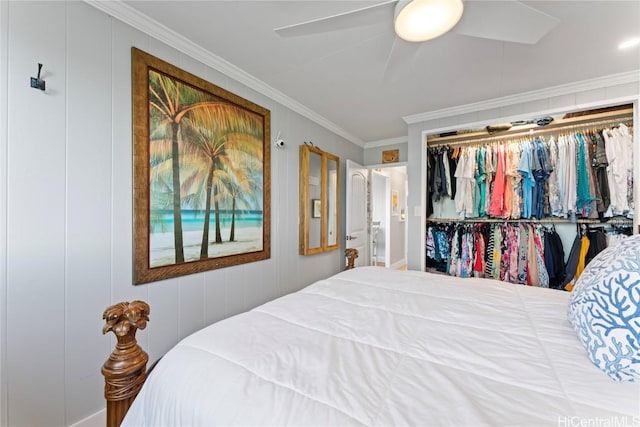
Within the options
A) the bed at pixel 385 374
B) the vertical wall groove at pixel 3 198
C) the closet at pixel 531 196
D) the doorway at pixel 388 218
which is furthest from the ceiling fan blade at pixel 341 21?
the doorway at pixel 388 218

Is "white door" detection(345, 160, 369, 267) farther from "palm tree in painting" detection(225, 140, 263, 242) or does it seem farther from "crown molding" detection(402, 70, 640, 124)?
"palm tree in painting" detection(225, 140, 263, 242)

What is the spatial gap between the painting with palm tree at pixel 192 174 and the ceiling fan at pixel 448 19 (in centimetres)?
102

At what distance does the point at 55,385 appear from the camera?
1363 millimetres

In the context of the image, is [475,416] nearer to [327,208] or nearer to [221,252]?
[221,252]

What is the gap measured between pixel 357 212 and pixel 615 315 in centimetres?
331

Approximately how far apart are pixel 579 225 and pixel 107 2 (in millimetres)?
4457

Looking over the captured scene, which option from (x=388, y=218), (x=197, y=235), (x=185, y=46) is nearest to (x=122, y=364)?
(x=197, y=235)

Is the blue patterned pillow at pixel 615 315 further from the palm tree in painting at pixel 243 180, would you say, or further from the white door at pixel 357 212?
the white door at pixel 357 212

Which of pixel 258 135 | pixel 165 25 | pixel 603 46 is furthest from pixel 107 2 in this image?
pixel 603 46

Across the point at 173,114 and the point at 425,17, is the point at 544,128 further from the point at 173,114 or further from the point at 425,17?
the point at 173,114

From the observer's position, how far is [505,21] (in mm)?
1236

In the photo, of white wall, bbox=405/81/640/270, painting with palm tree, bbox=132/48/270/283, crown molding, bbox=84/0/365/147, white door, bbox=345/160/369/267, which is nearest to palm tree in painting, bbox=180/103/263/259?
painting with palm tree, bbox=132/48/270/283

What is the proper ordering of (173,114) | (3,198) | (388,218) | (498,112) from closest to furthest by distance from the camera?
(3,198), (173,114), (498,112), (388,218)

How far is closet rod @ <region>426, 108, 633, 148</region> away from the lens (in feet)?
8.79
